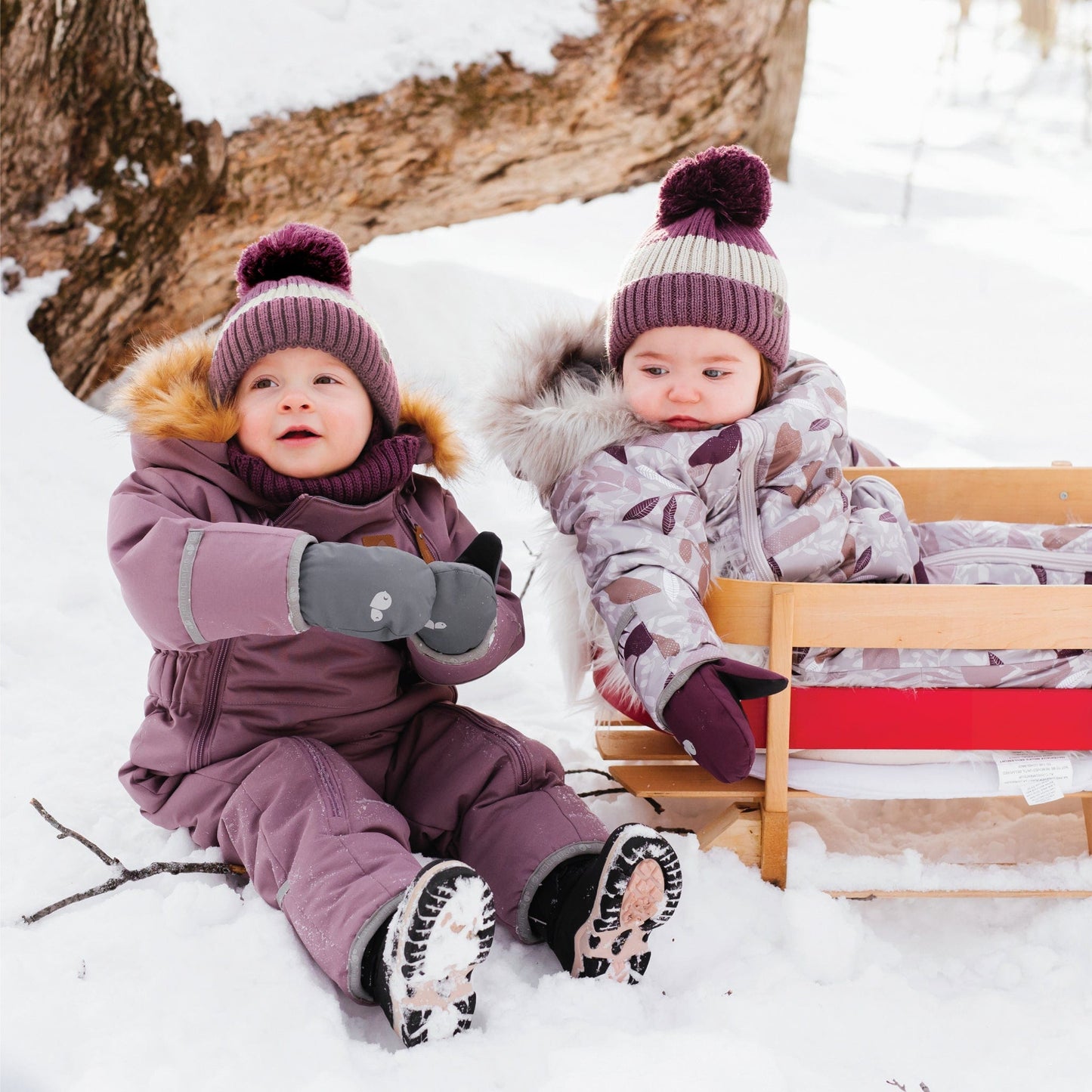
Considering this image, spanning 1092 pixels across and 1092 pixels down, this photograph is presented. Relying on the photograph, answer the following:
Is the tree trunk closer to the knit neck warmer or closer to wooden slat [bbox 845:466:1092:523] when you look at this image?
the knit neck warmer

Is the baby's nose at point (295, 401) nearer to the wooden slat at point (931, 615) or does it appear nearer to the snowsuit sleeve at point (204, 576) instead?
the snowsuit sleeve at point (204, 576)

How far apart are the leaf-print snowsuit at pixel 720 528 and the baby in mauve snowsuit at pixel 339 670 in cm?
20

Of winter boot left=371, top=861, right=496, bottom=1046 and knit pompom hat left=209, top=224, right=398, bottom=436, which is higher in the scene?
knit pompom hat left=209, top=224, right=398, bottom=436

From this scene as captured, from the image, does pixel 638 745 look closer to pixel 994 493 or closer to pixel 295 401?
pixel 295 401

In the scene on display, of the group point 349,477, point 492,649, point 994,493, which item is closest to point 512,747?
point 492,649

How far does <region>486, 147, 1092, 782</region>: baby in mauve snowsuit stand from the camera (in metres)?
1.74

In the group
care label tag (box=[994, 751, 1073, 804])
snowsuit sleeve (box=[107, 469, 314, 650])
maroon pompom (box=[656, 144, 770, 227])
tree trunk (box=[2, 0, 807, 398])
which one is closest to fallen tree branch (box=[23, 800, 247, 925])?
snowsuit sleeve (box=[107, 469, 314, 650])

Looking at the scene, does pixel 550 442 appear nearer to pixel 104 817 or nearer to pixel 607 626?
pixel 607 626

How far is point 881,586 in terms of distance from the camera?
1.67 meters

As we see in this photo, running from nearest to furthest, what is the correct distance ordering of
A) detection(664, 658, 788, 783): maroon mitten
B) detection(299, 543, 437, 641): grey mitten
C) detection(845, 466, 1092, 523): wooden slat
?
detection(299, 543, 437, 641): grey mitten < detection(664, 658, 788, 783): maroon mitten < detection(845, 466, 1092, 523): wooden slat

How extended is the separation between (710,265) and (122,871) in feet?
4.46

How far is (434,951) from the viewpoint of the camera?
1.34m

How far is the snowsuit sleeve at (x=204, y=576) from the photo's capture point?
4.78 ft

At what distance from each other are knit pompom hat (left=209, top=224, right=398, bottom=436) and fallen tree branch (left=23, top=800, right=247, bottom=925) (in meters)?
0.73
